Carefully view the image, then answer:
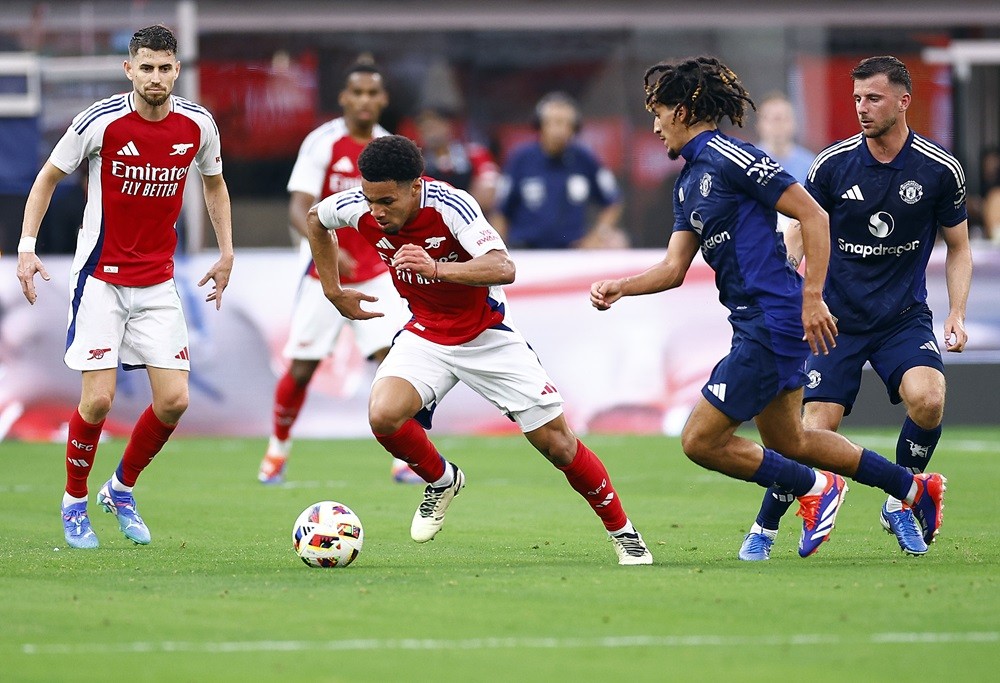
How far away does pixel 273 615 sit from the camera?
6.00 meters

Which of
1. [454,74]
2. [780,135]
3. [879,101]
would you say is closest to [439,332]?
[879,101]

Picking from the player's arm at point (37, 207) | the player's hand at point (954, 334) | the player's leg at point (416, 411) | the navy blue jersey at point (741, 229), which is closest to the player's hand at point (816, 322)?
the navy blue jersey at point (741, 229)

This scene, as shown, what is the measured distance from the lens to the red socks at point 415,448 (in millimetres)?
7551

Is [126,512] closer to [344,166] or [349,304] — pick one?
[349,304]

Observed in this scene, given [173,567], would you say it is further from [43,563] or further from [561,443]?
[561,443]

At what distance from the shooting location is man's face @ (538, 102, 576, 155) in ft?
49.5

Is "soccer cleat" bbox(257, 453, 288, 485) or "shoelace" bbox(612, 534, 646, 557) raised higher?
"shoelace" bbox(612, 534, 646, 557)

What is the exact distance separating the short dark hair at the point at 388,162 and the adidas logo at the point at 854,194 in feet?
6.82

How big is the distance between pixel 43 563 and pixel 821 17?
13.4m

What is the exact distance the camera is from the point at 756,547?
7551 millimetres

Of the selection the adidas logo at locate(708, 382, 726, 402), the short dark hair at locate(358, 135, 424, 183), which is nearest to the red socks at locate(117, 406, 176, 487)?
the short dark hair at locate(358, 135, 424, 183)

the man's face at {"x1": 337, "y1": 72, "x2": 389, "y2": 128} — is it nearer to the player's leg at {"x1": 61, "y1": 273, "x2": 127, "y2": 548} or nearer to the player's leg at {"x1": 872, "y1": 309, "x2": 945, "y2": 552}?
the player's leg at {"x1": 61, "y1": 273, "x2": 127, "y2": 548}

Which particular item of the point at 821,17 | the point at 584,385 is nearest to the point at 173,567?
the point at 584,385

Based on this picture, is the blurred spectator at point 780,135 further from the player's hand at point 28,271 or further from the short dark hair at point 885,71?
the player's hand at point 28,271
